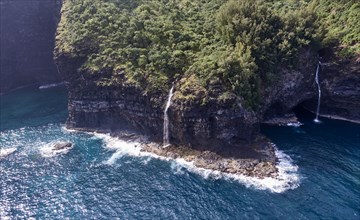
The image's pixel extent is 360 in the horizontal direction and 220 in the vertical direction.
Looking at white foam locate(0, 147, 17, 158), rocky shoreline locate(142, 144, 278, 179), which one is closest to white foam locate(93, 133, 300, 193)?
rocky shoreline locate(142, 144, 278, 179)

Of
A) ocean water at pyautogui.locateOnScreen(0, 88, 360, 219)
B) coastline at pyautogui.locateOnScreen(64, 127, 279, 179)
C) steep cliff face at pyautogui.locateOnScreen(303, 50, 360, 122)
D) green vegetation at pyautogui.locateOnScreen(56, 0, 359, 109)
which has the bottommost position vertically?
ocean water at pyautogui.locateOnScreen(0, 88, 360, 219)

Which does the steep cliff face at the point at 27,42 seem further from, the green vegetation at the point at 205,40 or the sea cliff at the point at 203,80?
the sea cliff at the point at 203,80

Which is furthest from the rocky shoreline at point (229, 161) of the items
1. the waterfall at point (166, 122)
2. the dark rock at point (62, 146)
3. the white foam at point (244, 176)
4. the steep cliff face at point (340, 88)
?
the steep cliff face at point (340, 88)

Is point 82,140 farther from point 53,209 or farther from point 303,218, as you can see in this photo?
point 303,218

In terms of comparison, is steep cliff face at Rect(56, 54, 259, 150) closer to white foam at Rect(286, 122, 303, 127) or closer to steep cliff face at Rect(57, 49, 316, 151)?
steep cliff face at Rect(57, 49, 316, 151)

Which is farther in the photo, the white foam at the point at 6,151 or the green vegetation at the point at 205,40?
the white foam at the point at 6,151

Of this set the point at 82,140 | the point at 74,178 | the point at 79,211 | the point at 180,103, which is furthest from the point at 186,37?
the point at 79,211

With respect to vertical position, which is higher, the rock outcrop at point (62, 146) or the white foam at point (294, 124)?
the white foam at point (294, 124)
